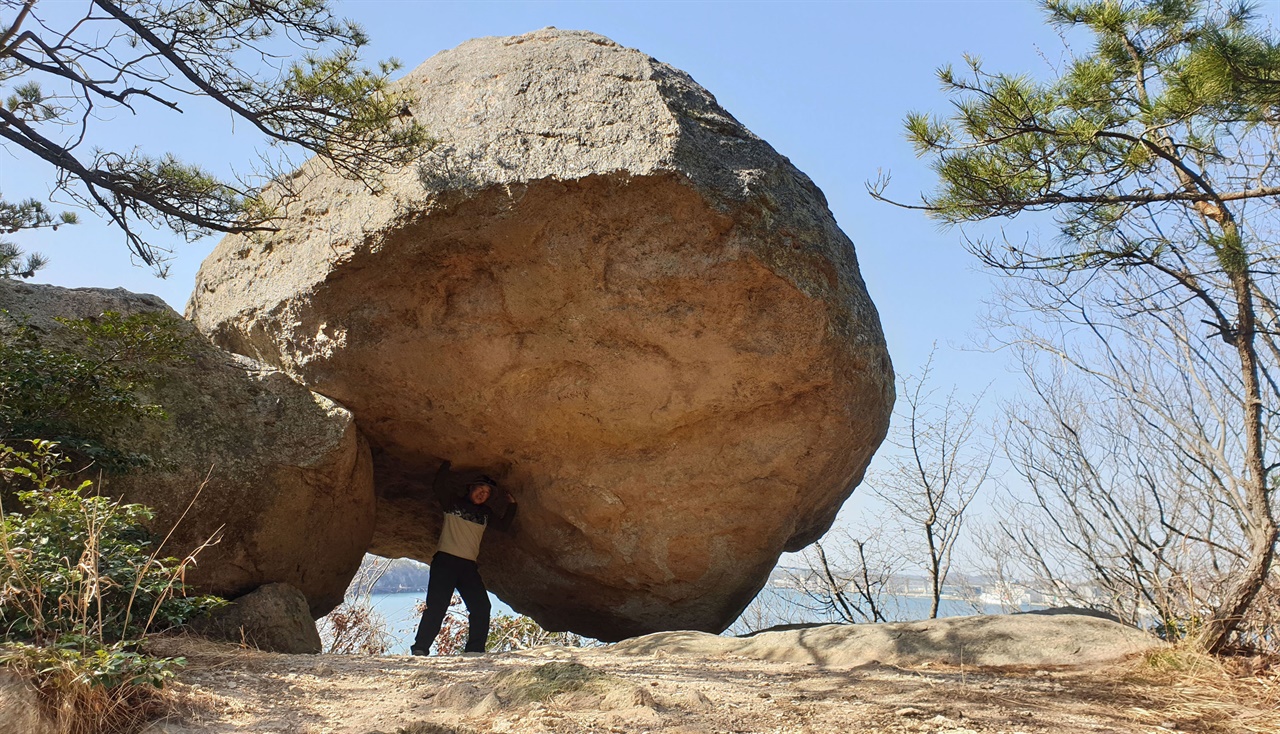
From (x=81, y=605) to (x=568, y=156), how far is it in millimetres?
3236

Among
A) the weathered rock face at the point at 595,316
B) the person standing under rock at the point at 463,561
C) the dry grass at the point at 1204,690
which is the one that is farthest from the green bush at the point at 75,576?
the dry grass at the point at 1204,690

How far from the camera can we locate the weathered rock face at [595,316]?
5.10m

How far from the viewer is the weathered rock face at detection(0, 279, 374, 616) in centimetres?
485

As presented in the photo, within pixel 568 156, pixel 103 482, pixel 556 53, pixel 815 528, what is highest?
pixel 556 53

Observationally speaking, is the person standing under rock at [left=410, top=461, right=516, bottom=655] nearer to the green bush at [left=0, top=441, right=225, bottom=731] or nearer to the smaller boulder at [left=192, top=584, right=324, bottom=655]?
the smaller boulder at [left=192, top=584, right=324, bottom=655]

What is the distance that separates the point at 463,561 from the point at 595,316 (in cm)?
200

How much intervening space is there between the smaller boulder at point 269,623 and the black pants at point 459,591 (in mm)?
779

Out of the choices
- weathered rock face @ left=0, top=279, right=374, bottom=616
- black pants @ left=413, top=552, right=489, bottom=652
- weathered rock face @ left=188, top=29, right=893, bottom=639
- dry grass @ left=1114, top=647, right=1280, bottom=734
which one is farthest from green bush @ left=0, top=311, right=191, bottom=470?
dry grass @ left=1114, top=647, right=1280, bottom=734

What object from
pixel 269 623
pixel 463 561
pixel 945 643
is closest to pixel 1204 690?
pixel 945 643

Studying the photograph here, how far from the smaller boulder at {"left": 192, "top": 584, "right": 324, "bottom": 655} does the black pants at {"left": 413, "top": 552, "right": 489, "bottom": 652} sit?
78 centimetres

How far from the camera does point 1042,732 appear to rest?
9.45 feet

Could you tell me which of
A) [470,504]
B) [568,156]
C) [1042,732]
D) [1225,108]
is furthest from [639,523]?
[1225,108]

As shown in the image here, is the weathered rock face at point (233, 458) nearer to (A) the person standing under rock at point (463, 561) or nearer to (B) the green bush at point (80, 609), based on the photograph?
(A) the person standing under rock at point (463, 561)

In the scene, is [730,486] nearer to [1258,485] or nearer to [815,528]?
[815,528]
